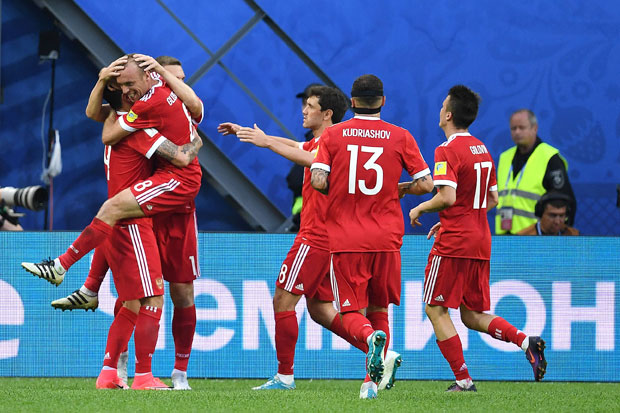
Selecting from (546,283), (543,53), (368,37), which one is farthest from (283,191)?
(546,283)

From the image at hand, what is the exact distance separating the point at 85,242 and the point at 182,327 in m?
1.03

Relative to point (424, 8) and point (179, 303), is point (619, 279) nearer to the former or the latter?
point (179, 303)

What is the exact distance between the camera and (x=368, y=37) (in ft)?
40.5

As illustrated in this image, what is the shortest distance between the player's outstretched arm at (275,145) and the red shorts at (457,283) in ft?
3.68

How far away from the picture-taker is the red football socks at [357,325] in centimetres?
591

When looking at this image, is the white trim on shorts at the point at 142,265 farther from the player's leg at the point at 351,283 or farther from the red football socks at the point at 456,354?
the red football socks at the point at 456,354

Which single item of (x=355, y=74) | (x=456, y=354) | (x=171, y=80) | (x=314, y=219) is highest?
(x=355, y=74)

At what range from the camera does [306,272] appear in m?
7.07

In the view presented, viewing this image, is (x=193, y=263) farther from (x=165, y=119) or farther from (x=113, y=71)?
(x=113, y=71)

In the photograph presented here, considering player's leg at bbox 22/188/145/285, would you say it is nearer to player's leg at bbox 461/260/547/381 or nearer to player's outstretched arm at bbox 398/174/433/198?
player's outstretched arm at bbox 398/174/433/198

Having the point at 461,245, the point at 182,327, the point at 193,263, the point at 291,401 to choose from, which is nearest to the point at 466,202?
the point at 461,245

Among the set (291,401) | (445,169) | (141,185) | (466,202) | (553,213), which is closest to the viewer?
(291,401)

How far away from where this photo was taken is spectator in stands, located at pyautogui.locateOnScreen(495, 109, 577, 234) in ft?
32.8

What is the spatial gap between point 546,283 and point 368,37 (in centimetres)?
474
